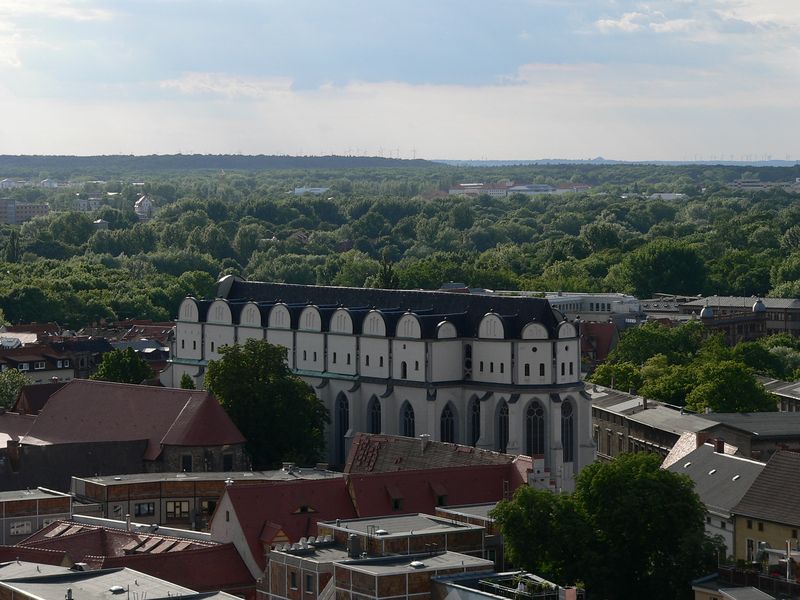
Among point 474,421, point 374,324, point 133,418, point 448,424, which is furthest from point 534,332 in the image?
point 133,418

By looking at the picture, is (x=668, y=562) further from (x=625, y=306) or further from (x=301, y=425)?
(x=625, y=306)

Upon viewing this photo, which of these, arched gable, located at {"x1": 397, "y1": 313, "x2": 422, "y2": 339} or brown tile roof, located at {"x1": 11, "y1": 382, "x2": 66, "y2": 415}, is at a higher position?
arched gable, located at {"x1": 397, "y1": 313, "x2": 422, "y2": 339}

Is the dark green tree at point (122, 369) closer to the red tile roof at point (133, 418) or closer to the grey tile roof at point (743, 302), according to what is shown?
the red tile roof at point (133, 418)

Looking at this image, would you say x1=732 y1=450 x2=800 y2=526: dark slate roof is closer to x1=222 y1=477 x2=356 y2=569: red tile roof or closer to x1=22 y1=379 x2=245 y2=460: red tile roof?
x1=222 y1=477 x2=356 y2=569: red tile roof

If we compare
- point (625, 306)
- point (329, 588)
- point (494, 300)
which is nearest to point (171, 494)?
point (329, 588)

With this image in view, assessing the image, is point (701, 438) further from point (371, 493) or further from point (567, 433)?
point (371, 493)

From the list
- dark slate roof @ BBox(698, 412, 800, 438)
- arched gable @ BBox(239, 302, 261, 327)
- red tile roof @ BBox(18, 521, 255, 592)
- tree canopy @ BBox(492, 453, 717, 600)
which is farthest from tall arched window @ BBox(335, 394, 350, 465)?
tree canopy @ BBox(492, 453, 717, 600)
